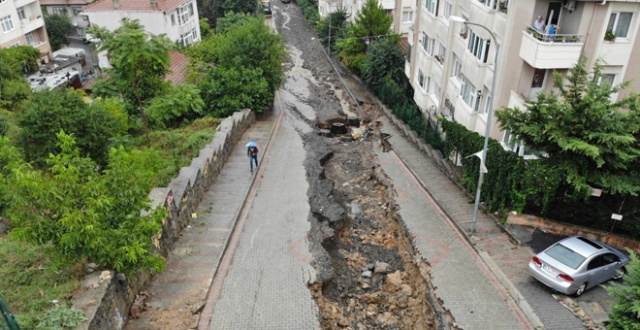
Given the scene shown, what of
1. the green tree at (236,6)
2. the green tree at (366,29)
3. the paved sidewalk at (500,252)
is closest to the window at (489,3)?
the paved sidewalk at (500,252)

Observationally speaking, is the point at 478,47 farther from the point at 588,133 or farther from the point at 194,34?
the point at 194,34

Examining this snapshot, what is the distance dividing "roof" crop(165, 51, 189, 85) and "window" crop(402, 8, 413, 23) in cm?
1983

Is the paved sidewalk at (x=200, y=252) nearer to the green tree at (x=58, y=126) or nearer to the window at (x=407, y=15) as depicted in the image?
the green tree at (x=58, y=126)

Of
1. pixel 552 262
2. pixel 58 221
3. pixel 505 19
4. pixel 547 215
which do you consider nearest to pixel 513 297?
pixel 552 262

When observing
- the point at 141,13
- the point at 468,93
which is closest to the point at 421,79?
the point at 468,93

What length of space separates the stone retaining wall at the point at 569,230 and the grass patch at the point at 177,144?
48.9ft

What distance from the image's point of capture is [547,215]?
60.2 feet

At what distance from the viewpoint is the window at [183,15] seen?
4173cm

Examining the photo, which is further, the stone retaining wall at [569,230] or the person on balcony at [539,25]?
the person on balcony at [539,25]

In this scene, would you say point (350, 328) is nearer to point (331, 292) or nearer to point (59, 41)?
point (331, 292)

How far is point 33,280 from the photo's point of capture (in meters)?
11.5

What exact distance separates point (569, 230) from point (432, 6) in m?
17.1

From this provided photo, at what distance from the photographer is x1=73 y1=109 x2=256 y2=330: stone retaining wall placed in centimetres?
1120

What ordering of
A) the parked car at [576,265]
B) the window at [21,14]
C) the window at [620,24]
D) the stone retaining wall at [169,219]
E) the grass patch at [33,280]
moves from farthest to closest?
the window at [21,14] → the window at [620,24] → the parked car at [576,265] → the stone retaining wall at [169,219] → the grass patch at [33,280]
